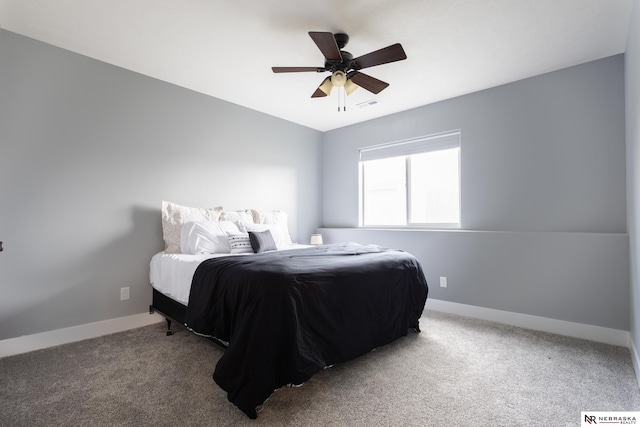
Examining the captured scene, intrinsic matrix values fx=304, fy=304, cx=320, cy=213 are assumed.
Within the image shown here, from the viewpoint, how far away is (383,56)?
2.28 meters

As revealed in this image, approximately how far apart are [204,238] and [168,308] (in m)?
0.71

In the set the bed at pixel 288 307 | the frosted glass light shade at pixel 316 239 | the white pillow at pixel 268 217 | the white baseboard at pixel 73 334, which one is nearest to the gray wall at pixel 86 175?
the white baseboard at pixel 73 334

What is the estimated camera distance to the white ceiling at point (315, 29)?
85.4 inches

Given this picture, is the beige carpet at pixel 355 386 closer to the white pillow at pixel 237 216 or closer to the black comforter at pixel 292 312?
the black comforter at pixel 292 312

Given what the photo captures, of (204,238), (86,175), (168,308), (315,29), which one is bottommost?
(168,308)

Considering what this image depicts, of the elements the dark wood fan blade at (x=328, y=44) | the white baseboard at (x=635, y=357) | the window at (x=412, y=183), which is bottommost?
the white baseboard at (x=635, y=357)

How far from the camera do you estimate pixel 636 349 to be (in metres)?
2.15

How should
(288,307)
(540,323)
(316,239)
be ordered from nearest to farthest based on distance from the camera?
(288,307), (540,323), (316,239)

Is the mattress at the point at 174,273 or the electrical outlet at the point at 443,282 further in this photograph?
the electrical outlet at the point at 443,282

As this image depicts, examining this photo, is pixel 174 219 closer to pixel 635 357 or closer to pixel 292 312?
pixel 292 312

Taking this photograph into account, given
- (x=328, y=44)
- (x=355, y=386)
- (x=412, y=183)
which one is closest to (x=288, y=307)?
(x=355, y=386)

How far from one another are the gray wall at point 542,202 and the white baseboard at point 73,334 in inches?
122

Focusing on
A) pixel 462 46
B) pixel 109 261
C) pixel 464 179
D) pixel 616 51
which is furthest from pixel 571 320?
pixel 109 261

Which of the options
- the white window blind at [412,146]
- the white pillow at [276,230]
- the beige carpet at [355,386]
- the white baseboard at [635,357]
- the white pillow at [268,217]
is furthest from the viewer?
the white pillow at [268,217]
